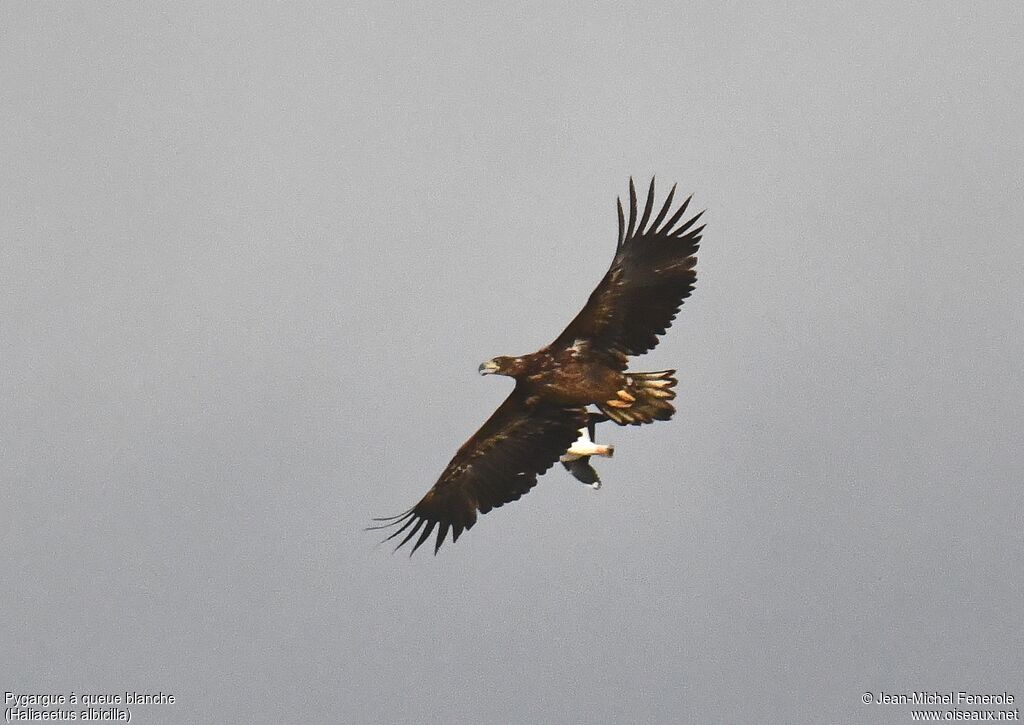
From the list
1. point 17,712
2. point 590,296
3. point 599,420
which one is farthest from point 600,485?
point 17,712

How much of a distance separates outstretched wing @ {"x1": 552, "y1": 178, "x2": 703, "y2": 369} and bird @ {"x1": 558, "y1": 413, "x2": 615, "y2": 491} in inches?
58.4

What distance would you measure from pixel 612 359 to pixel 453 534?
3.83 meters

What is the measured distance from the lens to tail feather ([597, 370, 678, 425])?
2586cm

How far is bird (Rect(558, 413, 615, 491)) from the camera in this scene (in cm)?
2669

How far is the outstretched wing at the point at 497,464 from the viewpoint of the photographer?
26.8 m

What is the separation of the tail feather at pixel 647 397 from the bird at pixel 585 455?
0.82m

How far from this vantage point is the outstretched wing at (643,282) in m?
25.7

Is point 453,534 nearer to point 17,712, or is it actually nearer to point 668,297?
point 668,297

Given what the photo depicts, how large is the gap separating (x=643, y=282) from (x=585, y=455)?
265 centimetres

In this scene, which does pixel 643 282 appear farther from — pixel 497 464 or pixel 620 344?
pixel 497 464

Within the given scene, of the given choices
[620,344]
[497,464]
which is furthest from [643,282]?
[497,464]

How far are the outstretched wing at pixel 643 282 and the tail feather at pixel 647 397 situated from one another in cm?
42

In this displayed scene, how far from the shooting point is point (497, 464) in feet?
89.9

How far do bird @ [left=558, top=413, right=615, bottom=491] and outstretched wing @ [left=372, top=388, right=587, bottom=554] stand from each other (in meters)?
0.12
